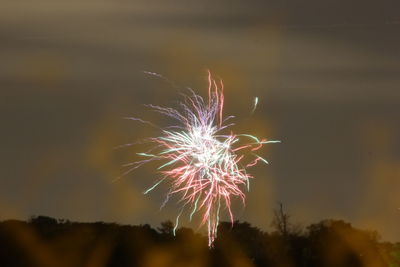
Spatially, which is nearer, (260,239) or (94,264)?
(94,264)

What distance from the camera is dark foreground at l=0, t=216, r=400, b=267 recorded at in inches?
1987

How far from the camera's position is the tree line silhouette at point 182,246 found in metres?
50.5

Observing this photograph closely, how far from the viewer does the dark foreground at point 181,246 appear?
50.5 meters

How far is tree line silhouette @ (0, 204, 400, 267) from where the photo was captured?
5047 cm

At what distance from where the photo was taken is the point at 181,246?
54.4 m

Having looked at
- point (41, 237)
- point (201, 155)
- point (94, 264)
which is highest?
point (41, 237)

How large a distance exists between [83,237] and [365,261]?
10666 millimetres

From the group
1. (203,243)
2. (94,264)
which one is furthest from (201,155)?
(203,243)

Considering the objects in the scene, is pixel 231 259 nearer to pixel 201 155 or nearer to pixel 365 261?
pixel 365 261

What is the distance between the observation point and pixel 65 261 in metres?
49.4

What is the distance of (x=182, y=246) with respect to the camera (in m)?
54.4

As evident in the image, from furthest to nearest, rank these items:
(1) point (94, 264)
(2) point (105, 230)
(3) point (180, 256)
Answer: (2) point (105, 230) < (3) point (180, 256) < (1) point (94, 264)

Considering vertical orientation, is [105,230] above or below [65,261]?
above

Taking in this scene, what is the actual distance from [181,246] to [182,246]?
1.5 inches
